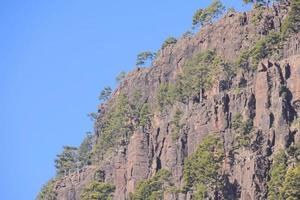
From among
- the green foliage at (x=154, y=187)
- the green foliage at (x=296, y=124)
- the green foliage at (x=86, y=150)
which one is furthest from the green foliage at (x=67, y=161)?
the green foliage at (x=296, y=124)

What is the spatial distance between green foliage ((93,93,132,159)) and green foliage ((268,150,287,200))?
136 feet

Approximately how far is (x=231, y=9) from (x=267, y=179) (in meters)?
39.9

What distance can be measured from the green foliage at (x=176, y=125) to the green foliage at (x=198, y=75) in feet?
13.0

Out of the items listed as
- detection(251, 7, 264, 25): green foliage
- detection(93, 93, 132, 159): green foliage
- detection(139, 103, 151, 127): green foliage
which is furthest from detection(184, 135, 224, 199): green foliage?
detection(93, 93, 132, 159): green foliage

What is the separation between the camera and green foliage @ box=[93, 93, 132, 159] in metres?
144

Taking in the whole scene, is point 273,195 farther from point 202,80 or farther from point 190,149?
point 202,80

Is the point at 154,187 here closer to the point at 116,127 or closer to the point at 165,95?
the point at 165,95

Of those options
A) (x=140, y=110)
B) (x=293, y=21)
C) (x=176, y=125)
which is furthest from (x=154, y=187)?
(x=293, y=21)

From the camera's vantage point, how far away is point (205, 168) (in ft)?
364

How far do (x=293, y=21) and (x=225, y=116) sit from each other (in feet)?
46.9

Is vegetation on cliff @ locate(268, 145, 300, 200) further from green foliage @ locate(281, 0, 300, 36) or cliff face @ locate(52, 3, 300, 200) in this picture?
green foliage @ locate(281, 0, 300, 36)

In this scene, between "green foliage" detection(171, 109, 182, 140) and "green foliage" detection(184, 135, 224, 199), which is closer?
"green foliage" detection(184, 135, 224, 199)

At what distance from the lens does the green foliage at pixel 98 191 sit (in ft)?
425

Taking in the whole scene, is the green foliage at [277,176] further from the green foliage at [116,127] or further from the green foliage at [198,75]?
the green foliage at [116,127]
